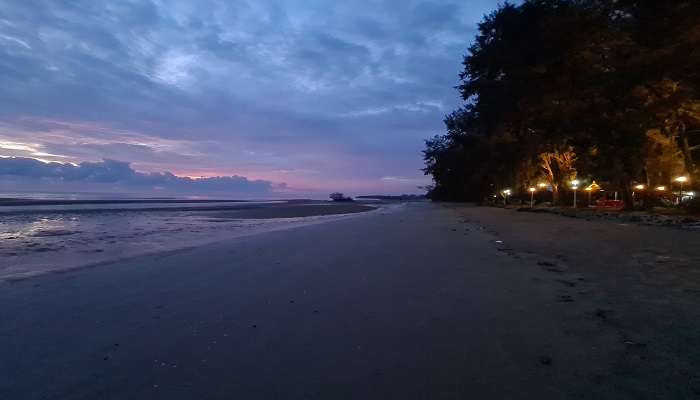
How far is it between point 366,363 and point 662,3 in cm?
2168

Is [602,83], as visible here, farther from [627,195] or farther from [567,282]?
[567,282]

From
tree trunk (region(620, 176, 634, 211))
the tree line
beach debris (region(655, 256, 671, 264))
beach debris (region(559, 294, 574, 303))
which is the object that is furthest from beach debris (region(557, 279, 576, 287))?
tree trunk (region(620, 176, 634, 211))

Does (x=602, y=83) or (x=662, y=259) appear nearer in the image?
(x=662, y=259)

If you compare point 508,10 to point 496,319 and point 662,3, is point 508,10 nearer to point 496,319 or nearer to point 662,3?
point 662,3

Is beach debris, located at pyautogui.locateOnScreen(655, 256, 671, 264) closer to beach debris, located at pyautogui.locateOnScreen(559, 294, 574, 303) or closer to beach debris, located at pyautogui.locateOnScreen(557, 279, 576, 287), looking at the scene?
beach debris, located at pyautogui.locateOnScreen(557, 279, 576, 287)

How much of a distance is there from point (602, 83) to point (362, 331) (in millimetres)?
19591

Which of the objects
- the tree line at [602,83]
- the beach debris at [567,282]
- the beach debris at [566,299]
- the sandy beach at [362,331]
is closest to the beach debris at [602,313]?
the sandy beach at [362,331]

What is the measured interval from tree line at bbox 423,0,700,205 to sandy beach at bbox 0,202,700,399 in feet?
43.5

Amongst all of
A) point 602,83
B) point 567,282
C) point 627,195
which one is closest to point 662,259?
point 567,282

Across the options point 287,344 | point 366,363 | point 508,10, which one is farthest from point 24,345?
point 508,10

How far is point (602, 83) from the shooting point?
18516 millimetres

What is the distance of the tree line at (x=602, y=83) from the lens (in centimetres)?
1709

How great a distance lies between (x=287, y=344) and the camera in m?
3.84

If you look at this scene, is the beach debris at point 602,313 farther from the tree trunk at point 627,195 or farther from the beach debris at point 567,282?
the tree trunk at point 627,195
